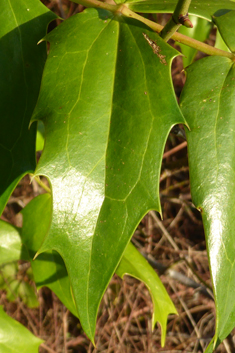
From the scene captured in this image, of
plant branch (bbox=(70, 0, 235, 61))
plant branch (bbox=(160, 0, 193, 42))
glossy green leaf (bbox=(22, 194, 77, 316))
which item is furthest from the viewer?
glossy green leaf (bbox=(22, 194, 77, 316))

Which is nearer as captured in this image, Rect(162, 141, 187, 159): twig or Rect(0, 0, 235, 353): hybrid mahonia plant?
Rect(0, 0, 235, 353): hybrid mahonia plant

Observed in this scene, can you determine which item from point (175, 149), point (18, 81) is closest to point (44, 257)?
point (18, 81)

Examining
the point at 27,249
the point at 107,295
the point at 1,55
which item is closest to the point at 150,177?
the point at 1,55

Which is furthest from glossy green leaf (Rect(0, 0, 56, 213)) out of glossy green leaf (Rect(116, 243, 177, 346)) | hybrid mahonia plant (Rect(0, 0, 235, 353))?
glossy green leaf (Rect(116, 243, 177, 346))

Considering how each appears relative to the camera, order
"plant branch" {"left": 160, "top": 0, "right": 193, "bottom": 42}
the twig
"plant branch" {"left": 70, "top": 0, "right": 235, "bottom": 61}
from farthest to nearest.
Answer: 1. the twig
2. "plant branch" {"left": 70, "top": 0, "right": 235, "bottom": 61}
3. "plant branch" {"left": 160, "top": 0, "right": 193, "bottom": 42}

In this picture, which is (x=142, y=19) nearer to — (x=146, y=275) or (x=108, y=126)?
(x=108, y=126)

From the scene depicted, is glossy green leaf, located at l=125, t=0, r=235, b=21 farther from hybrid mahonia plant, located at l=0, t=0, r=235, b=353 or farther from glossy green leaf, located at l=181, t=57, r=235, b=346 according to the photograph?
glossy green leaf, located at l=181, t=57, r=235, b=346
